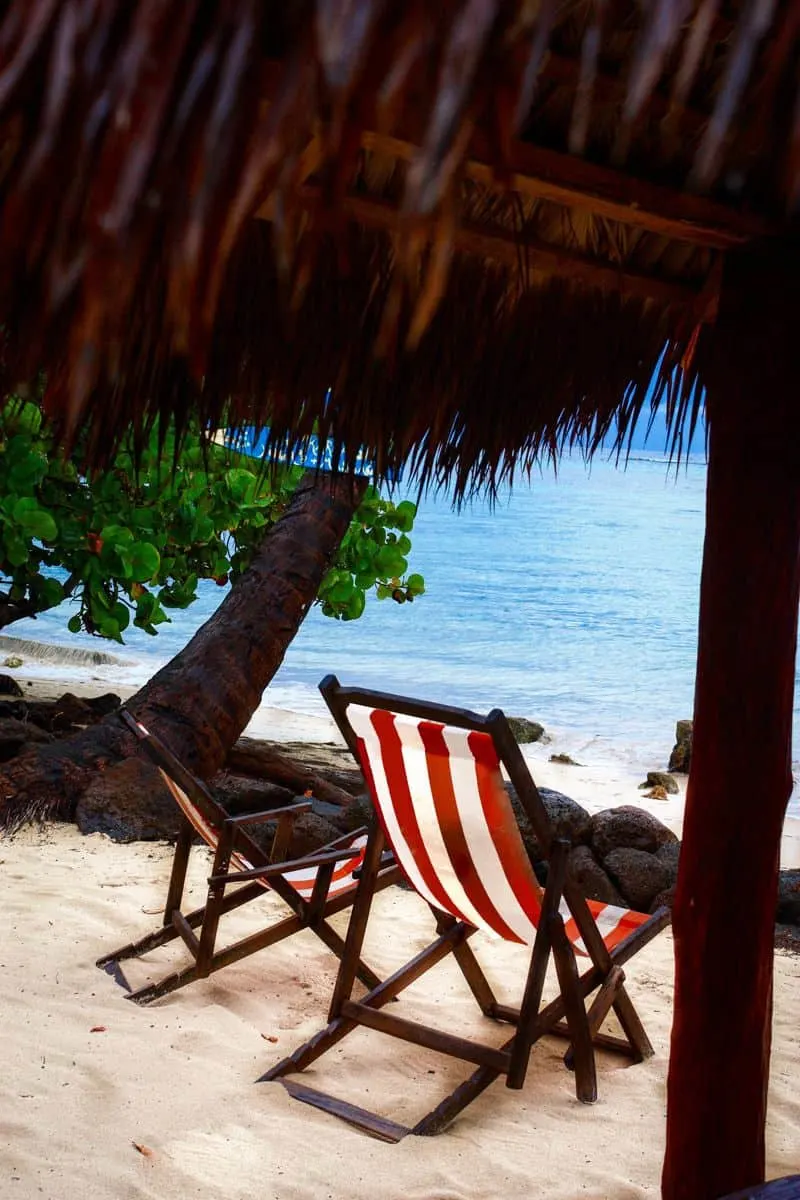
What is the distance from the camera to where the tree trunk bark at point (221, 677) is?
5.34m

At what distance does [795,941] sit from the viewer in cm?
→ 438

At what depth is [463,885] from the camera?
2947 mm

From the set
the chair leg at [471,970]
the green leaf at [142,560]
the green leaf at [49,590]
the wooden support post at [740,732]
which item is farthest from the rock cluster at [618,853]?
the green leaf at [49,590]

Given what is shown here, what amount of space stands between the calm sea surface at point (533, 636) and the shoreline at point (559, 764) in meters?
0.79

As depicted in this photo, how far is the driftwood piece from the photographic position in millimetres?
6180

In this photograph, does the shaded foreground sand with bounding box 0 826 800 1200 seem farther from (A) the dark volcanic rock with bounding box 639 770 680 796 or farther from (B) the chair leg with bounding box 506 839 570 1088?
(A) the dark volcanic rock with bounding box 639 770 680 796

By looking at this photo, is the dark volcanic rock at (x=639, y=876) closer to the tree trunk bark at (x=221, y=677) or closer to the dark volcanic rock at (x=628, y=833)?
the dark volcanic rock at (x=628, y=833)

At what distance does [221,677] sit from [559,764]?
5.37m

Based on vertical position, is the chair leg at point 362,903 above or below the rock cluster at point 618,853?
above

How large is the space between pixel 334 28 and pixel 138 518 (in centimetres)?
498

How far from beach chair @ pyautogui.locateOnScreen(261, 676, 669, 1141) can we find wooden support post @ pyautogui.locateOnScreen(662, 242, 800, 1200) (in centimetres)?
58

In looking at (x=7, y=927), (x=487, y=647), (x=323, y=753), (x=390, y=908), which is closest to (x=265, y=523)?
(x=323, y=753)

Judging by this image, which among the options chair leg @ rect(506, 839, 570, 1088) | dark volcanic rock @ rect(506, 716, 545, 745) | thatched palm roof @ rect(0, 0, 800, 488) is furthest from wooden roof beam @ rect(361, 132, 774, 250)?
dark volcanic rock @ rect(506, 716, 545, 745)

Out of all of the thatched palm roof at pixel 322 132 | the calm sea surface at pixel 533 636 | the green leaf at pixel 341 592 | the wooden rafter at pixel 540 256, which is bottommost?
the calm sea surface at pixel 533 636
